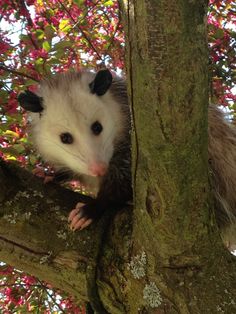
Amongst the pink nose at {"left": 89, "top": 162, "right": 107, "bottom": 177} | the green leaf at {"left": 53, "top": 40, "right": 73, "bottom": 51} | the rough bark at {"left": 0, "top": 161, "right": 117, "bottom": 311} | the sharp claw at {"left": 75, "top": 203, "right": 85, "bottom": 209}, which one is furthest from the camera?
the green leaf at {"left": 53, "top": 40, "right": 73, "bottom": 51}

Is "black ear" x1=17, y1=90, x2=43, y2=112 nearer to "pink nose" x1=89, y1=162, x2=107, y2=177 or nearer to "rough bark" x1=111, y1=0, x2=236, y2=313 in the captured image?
"pink nose" x1=89, y1=162, x2=107, y2=177

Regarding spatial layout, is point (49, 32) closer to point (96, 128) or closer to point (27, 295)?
point (96, 128)

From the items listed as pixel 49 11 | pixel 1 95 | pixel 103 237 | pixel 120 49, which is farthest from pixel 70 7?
pixel 103 237

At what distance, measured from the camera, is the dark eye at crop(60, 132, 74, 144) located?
6.41 ft

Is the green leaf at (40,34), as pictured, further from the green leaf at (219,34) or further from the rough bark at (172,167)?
the rough bark at (172,167)

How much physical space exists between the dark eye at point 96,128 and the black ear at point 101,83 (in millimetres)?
167

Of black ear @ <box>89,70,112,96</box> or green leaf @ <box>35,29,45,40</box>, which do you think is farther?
green leaf @ <box>35,29,45,40</box>

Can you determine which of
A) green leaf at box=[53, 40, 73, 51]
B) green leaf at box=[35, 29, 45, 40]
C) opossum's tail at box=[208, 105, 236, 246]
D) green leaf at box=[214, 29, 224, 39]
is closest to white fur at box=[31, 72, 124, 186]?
green leaf at box=[53, 40, 73, 51]

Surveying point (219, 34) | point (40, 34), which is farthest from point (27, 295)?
point (219, 34)

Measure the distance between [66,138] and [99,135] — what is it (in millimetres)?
144

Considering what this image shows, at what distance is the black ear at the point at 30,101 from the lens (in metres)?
2.00

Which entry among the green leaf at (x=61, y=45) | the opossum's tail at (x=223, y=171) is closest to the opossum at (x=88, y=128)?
the green leaf at (x=61, y=45)

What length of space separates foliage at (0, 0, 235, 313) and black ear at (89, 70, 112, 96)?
220 millimetres

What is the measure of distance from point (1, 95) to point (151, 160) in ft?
3.56
